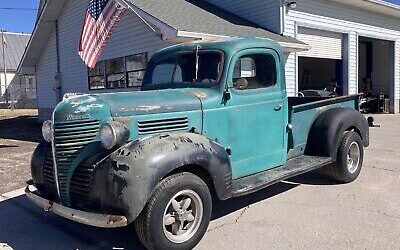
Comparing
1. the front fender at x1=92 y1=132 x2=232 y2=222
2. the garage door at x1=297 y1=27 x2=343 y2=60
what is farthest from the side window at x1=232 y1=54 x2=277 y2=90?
the garage door at x1=297 y1=27 x2=343 y2=60

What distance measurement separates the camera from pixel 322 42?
14703 millimetres

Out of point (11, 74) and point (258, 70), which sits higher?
point (11, 74)

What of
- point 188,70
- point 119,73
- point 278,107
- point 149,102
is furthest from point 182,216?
point 119,73

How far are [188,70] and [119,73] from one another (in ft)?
33.2

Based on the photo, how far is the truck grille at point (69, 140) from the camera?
4004 mm

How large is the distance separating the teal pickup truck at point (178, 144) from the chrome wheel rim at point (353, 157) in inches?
22.3

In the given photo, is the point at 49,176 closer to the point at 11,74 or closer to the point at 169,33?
the point at 169,33

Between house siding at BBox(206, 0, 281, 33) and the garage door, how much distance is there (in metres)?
1.16

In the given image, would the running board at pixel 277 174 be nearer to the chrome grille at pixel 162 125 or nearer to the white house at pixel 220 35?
the chrome grille at pixel 162 125

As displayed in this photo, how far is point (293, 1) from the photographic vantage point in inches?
505

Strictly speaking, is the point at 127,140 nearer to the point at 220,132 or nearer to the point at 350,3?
the point at 220,132

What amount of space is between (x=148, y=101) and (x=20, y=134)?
43.2 ft

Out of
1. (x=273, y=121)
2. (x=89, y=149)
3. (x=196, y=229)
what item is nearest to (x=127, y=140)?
(x=89, y=149)

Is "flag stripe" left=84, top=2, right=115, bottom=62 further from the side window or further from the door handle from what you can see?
the door handle
